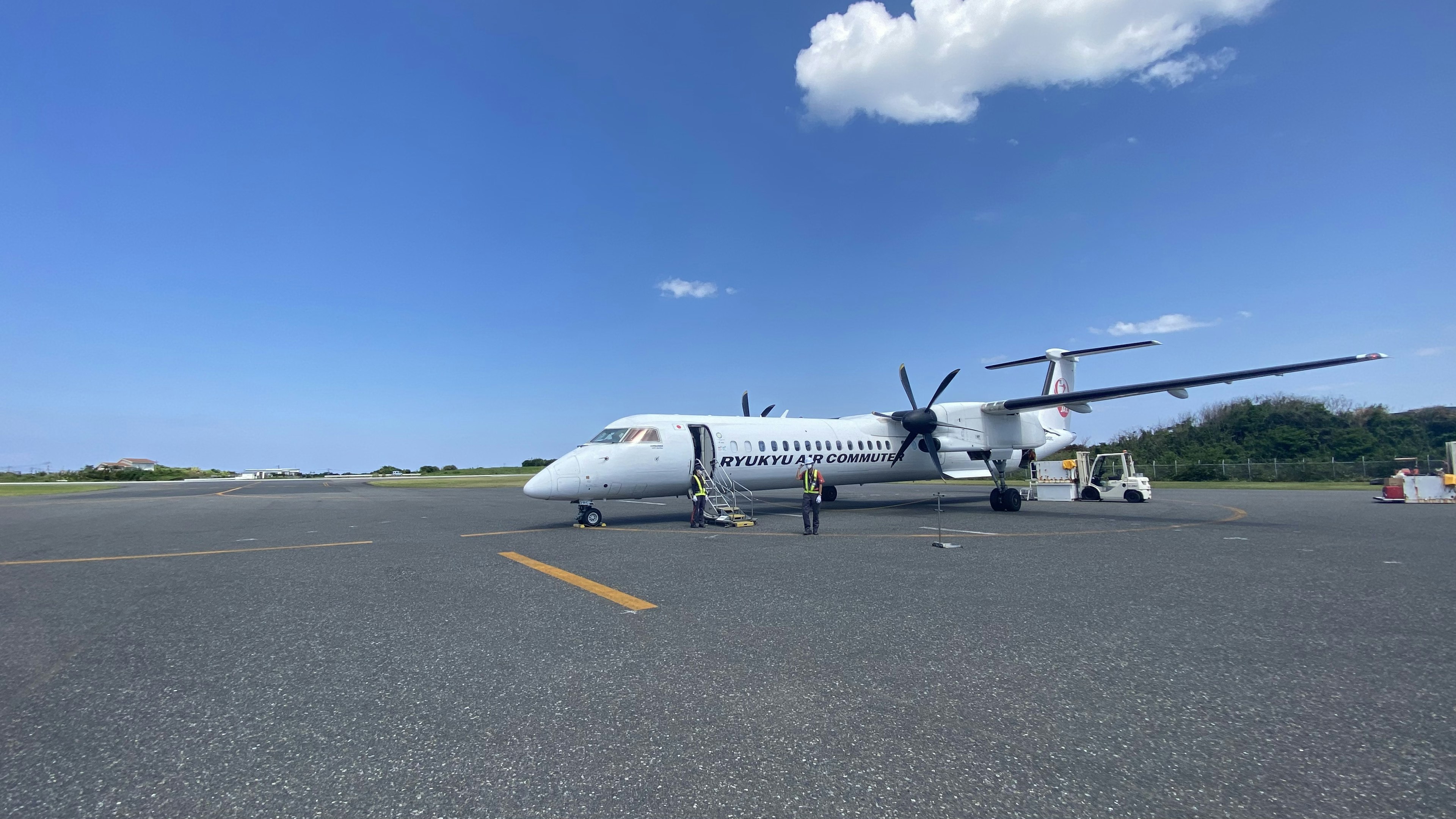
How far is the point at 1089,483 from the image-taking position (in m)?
25.9

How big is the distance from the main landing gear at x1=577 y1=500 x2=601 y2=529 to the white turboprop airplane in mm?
27

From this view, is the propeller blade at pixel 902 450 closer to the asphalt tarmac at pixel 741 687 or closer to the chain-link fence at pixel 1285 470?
the asphalt tarmac at pixel 741 687

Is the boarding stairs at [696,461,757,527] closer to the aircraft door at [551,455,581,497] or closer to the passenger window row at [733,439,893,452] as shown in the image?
the passenger window row at [733,439,893,452]

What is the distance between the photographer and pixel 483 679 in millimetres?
5027

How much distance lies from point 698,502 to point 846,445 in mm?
7247

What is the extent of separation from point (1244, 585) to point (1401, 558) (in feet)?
14.5

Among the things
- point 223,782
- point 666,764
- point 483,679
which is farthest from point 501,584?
point 666,764

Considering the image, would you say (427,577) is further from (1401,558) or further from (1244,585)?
(1401,558)

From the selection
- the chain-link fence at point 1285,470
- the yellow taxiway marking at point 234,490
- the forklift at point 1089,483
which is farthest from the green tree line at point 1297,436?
the yellow taxiway marking at point 234,490

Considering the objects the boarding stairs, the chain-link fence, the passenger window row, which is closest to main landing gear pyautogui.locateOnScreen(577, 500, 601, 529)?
the boarding stairs

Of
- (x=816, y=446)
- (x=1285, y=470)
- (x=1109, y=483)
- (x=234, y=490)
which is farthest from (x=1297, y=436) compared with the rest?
(x=234, y=490)

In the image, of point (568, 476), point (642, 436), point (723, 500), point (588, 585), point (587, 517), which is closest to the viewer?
point (588, 585)

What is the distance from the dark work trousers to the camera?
558 inches

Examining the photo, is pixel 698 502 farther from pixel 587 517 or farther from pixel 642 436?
pixel 587 517
